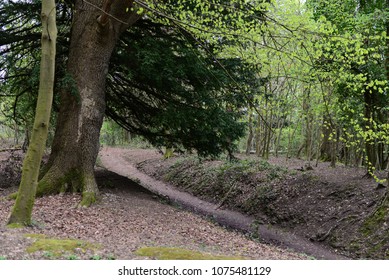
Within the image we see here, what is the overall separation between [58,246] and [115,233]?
1.77m

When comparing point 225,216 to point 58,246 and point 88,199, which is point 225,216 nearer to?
point 88,199

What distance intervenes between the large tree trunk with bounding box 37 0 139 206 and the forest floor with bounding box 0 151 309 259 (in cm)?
57

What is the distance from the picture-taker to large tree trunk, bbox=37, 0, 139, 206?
8734 millimetres

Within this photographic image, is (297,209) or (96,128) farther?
(297,209)

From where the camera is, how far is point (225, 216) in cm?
1265

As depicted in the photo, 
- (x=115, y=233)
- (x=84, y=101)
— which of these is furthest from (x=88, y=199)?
(x=84, y=101)

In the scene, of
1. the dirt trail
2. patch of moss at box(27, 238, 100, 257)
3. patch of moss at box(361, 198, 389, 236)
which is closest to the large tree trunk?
patch of moss at box(27, 238, 100, 257)

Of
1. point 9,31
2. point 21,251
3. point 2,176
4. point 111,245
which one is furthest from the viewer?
point 2,176

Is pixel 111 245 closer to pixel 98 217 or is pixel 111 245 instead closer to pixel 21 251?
pixel 21 251

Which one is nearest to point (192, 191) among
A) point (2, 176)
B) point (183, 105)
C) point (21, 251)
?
point (183, 105)

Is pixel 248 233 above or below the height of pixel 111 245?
below

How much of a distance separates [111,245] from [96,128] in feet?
13.6

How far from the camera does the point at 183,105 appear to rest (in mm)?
10312

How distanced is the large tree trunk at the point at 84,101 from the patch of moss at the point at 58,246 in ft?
11.0
